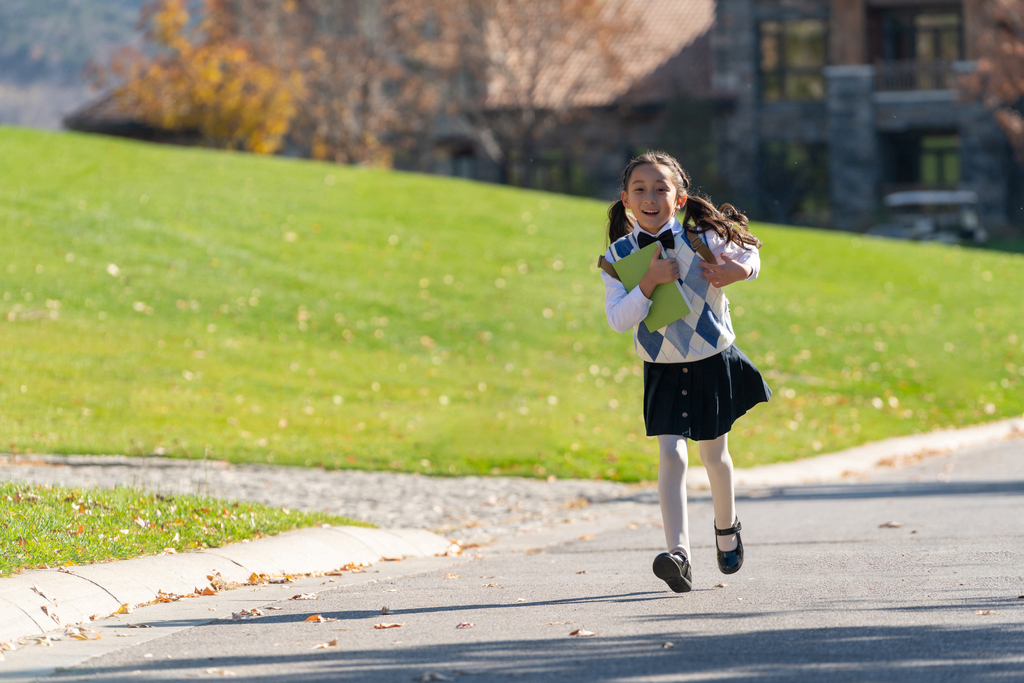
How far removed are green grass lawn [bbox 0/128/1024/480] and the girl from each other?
599 centimetres

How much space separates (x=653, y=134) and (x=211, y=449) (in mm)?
31633

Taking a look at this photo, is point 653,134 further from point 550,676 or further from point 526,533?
point 550,676

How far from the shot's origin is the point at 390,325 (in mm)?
18484

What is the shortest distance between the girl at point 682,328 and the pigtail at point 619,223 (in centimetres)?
25

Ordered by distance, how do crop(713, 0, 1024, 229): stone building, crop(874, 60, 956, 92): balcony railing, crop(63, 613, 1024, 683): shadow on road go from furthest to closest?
crop(874, 60, 956, 92): balcony railing, crop(713, 0, 1024, 229): stone building, crop(63, 613, 1024, 683): shadow on road

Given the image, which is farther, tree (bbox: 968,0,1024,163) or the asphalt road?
tree (bbox: 968,0,1024,163)

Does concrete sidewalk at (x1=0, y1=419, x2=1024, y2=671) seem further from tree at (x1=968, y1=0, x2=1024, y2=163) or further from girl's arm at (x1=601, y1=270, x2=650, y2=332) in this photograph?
tree at (x1=968, y1=0, x2=1024, y2=163)

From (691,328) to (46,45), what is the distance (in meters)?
180

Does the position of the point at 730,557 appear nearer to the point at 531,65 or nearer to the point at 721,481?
the point at 721,481

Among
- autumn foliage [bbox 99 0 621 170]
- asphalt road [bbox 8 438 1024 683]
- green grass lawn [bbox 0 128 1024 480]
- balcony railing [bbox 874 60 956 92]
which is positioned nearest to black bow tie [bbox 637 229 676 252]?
asphalt road [bbox 8 438 1024 683]

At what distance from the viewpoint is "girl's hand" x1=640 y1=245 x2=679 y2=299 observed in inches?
Answer: 212

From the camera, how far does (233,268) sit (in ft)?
67.5

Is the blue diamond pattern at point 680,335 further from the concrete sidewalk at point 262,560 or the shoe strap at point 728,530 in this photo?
the concrete sidewalk at point 262,560

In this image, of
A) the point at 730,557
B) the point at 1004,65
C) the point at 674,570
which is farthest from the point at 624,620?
the point at 1004,65
